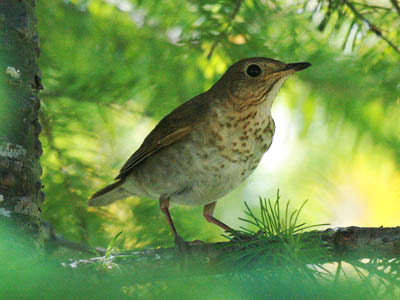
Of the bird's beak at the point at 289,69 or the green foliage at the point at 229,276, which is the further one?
the bird's beak at the point at 289,69

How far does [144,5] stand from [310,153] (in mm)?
1441

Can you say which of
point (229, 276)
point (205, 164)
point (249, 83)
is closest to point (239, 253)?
point (229, 276)

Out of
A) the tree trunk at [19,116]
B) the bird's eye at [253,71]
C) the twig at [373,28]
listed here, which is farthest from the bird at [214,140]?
the tree trunk at [19,116]

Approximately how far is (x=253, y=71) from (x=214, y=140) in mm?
418

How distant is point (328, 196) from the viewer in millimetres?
3326

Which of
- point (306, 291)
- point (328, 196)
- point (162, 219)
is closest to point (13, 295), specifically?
point (306, 291)

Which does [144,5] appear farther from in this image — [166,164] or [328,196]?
[328,196]

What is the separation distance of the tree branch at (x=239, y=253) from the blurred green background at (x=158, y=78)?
0.81m

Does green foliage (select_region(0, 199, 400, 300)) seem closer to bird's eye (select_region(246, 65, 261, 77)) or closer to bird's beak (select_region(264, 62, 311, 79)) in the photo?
bird's beak (select_region(264, 62, 311, 79))

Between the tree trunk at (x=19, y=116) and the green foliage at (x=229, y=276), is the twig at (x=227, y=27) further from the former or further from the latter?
the green foliage at (x=229, y=276)

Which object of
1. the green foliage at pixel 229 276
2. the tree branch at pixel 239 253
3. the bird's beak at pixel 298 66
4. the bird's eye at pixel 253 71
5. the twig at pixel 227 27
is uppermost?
the twig at pixel 227 27

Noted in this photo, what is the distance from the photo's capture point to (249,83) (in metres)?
2.71

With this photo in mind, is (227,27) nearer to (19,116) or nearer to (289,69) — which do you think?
(289,69)

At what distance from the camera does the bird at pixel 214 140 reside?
2537mm
